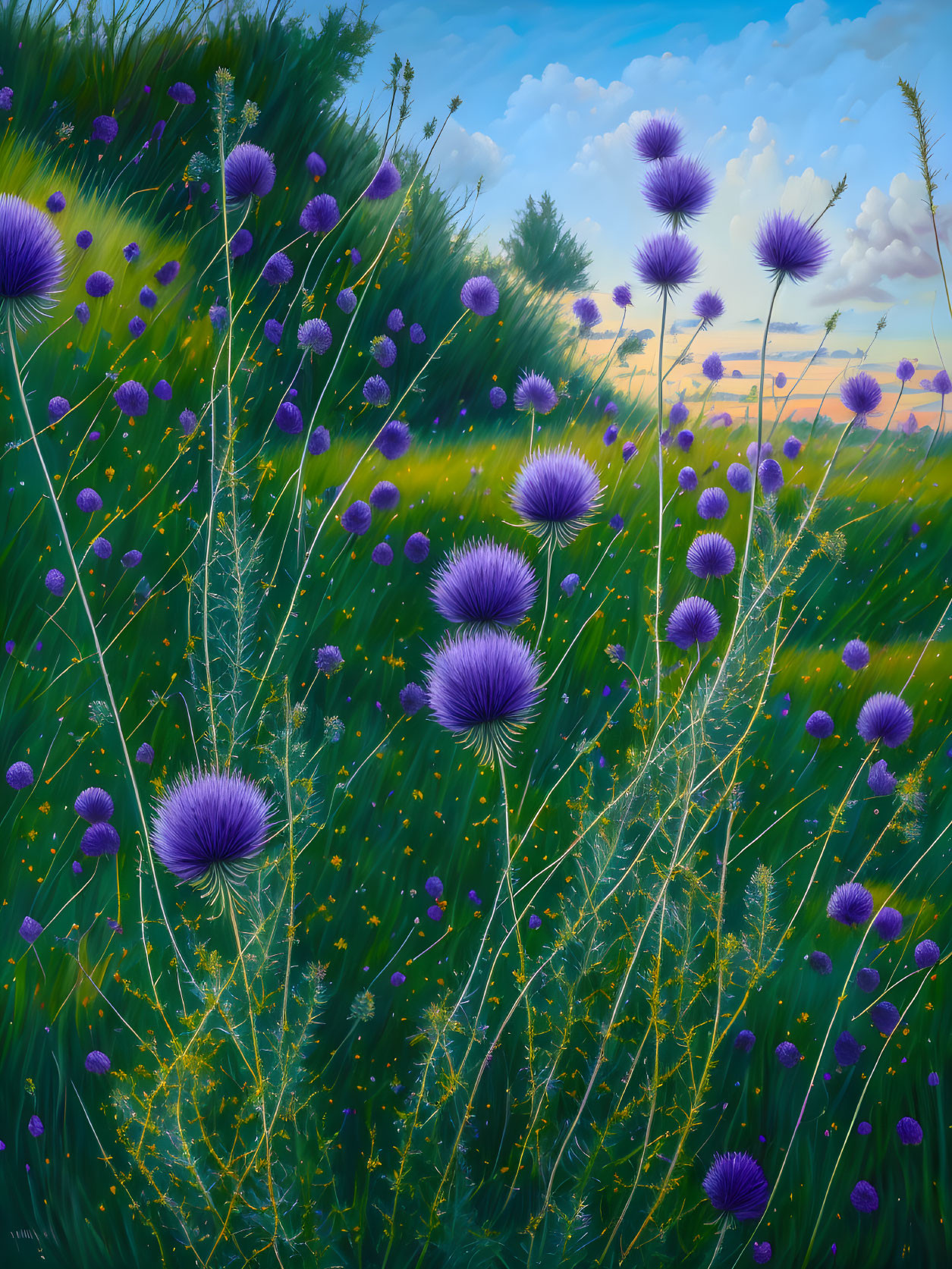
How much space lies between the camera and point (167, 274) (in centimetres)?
218

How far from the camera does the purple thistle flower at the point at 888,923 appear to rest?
1550mm

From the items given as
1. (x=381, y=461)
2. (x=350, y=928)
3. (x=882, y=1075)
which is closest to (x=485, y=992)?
(x=350, y=928)

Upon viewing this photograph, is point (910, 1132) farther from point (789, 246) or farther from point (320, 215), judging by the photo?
point (320, 215)

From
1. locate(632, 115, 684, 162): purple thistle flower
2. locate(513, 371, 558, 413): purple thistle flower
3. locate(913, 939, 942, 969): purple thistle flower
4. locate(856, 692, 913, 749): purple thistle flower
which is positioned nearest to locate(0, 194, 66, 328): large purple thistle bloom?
locate(513, 371, 558, 413): purple thistle flower

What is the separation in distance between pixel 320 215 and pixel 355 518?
86cm

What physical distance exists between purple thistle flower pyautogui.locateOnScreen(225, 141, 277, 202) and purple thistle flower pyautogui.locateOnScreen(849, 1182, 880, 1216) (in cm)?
255

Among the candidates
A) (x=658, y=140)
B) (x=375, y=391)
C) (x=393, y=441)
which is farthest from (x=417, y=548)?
(x=658, y=140)

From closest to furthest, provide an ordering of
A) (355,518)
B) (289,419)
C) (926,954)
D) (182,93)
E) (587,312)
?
(926,954)
(355,518)
(289,419)
(587,312)
(182,93)

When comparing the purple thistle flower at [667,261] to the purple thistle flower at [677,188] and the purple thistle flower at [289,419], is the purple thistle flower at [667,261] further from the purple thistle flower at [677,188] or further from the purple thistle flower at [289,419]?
the purple thistle flower at [289,419]

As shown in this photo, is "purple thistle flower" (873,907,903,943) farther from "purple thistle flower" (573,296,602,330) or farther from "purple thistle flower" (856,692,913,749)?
"purple thistle flower" (573,296,602,330)

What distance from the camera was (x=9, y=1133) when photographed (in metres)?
1.58

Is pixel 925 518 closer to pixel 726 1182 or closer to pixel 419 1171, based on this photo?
pixel 726 1182

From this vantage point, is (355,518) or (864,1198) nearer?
(864,1198)

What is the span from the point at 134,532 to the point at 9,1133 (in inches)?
52.8
